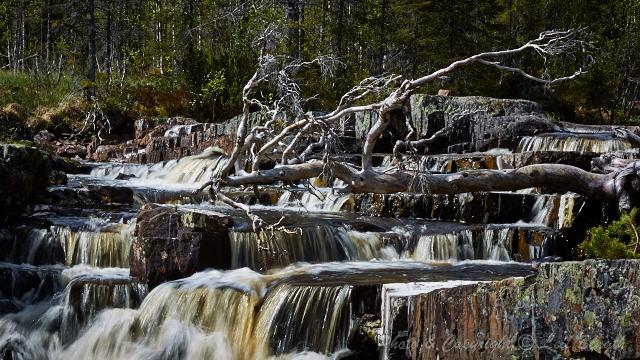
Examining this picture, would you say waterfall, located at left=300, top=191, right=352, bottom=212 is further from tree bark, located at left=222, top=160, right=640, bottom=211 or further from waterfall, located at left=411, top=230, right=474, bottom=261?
tree bark, located at left=222, top=160, right=640, bottom=211

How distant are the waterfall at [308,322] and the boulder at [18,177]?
5.73 m

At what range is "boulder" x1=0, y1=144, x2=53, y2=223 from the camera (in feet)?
35.6

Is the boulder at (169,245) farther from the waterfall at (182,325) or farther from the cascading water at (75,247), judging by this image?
the cascading water at (75,247)

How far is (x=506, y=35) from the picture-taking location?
32.3 meters

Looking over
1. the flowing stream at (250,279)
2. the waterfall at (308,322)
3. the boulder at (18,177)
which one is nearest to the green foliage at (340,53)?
the boulder at (18,177)

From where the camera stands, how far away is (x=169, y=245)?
8.53 metres

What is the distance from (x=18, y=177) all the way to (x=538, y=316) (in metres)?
9.41

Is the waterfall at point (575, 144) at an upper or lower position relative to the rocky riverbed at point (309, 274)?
upper

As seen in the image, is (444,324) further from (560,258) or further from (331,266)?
(560,258)

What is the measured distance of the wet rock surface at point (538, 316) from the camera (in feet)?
12.8

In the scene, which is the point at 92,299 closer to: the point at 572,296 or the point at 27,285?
the point at 27,285

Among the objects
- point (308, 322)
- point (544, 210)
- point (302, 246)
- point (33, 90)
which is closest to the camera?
point (308, 322)

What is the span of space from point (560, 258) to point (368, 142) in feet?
12.9

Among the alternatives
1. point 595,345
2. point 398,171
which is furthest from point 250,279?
point 595,345
